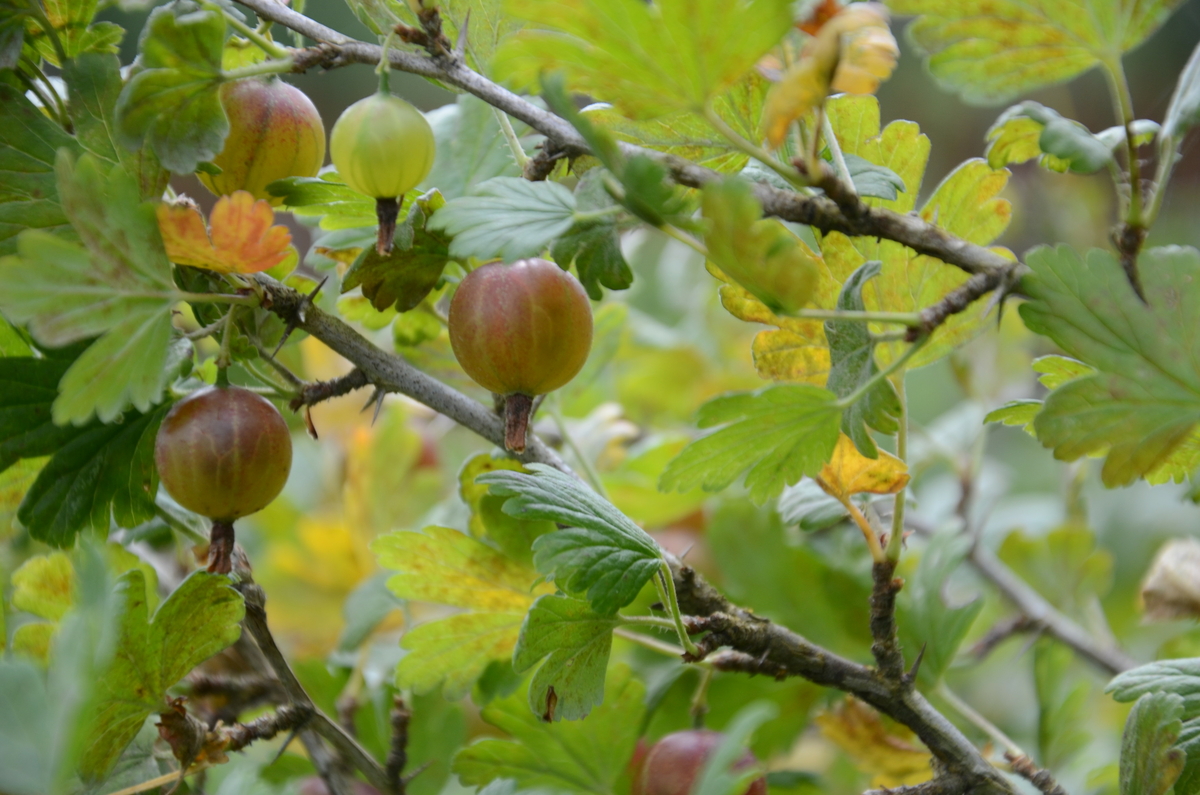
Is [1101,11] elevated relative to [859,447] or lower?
elevated

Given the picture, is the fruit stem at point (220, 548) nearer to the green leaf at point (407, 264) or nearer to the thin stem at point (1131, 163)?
the green leaf at point (407, 264)

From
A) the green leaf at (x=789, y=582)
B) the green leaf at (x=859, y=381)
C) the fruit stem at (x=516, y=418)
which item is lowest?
the green leaf at (x=789, y=582)

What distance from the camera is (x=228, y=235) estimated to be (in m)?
0.38

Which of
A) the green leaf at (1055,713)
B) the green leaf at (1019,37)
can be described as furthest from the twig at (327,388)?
the green leaf at (1055,713)

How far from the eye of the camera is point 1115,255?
388 mm

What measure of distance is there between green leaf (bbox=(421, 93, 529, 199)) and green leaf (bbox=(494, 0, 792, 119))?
0.21 meters

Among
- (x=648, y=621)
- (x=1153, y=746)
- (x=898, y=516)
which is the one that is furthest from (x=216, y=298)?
(x=1153, y=746)

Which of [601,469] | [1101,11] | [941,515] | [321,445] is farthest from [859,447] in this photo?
[321,445]

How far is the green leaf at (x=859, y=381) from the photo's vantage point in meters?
0.40

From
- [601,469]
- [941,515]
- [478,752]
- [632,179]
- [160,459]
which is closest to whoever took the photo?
[632,179]

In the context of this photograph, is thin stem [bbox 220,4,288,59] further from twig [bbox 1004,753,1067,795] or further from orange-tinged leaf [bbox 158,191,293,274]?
twig [bbox 1004,753,1067,795]

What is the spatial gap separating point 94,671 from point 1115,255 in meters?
0.45

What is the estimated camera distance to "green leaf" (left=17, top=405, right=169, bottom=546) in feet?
1.52

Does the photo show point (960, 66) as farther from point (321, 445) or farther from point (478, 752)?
point (321, 445)
